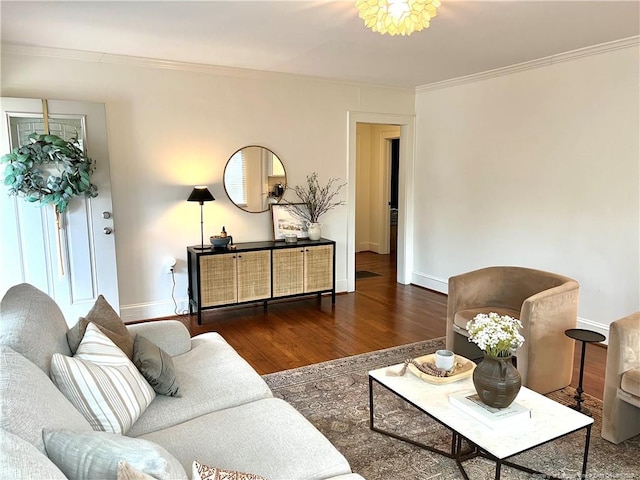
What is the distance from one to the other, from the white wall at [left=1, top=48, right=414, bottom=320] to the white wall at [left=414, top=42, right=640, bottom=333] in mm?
1473

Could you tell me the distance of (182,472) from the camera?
1.25m

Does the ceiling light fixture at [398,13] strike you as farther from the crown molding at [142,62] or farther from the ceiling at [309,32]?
the crown molding at [142,62]

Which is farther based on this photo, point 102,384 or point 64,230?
point 64,230

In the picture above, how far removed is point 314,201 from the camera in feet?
17.3

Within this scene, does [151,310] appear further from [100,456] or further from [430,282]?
[100,456]

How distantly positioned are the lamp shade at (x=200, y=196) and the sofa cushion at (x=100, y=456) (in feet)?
10.7

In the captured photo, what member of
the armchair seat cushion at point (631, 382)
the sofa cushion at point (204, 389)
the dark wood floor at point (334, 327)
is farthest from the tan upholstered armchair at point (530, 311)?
the sofa cushion at point (204, 389)

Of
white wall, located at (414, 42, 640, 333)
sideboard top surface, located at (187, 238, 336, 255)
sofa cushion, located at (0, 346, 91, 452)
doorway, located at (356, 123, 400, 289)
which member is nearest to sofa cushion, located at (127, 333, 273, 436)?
sofa cushion, located at (0, 346, 91, 452)

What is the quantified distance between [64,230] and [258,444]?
3.11 meters

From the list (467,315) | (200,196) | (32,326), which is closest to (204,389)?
(32,326)

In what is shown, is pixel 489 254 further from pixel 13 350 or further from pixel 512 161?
pixel 13 350

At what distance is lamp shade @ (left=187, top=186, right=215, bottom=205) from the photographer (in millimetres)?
4359

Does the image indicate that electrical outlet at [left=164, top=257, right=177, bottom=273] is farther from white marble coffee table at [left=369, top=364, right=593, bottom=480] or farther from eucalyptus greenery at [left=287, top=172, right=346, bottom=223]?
white marble coffee table at [left=369, top=364, right=593, bottom=480]

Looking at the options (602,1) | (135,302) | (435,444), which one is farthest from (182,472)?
(135,302)
